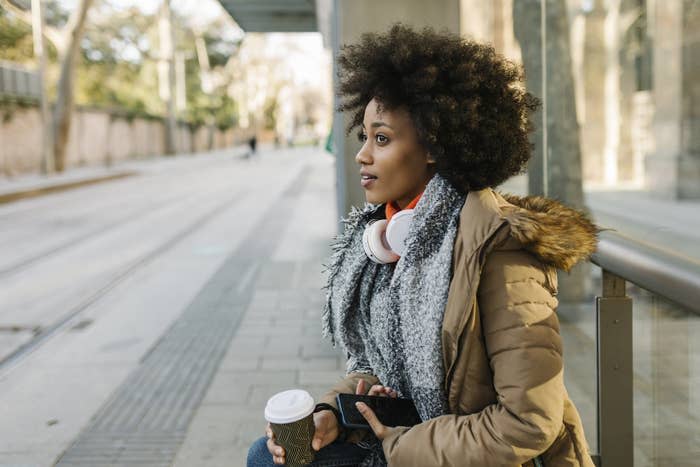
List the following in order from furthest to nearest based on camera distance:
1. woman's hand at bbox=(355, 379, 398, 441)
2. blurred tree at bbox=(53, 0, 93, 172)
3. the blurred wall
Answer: blurred tree at bbox=(53, 0, 93, 172), the blurred wall, woman's hand at bbox=(355, 379, 398, 441)

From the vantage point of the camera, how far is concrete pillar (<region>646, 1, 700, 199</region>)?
2996 mm

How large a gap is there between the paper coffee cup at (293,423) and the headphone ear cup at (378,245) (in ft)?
1.29

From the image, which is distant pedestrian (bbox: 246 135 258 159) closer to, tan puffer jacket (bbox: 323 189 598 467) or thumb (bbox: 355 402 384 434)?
thumb (bbox: 355 402 384 434)

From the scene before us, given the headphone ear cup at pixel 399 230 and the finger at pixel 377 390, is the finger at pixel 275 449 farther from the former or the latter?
the headphone ear cup at pixel 399 230

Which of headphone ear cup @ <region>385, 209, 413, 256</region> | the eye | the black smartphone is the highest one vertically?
the eye

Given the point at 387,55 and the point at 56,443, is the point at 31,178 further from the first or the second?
the point at 387,55

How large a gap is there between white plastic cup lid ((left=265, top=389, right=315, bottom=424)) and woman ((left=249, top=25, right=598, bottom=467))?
0.50ft

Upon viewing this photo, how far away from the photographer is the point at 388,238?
6.13 ft

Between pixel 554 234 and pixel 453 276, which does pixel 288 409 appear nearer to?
pixel 453 276

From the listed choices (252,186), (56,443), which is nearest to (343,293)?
(56,443)

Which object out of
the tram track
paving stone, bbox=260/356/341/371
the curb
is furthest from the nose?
the curb

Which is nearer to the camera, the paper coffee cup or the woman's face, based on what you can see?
the paper coffee cup

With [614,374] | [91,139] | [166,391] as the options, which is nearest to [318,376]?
[166,391]

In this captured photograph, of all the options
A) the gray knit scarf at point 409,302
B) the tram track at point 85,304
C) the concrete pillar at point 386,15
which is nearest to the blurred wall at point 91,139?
the tram track at point 85,304
